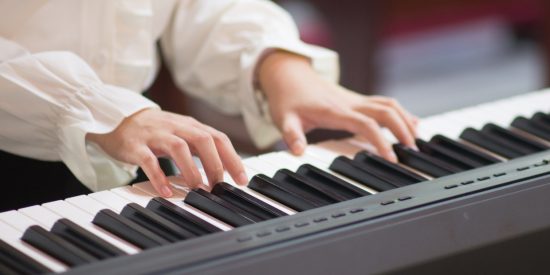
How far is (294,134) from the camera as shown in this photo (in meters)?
1.43

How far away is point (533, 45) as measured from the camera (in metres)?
4.51

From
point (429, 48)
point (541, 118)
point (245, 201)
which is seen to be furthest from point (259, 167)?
point (429, 48)

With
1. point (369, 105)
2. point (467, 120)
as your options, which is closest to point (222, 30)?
point (369, 105)

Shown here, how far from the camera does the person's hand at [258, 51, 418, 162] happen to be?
1426 mm

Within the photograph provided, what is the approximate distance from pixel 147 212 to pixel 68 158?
241mm

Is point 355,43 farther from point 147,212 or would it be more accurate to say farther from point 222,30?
point 147,212

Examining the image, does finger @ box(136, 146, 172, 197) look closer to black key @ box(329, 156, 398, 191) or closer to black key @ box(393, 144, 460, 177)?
black key @ box(329, 156, 398, 191)

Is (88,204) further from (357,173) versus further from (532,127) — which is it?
(532,127)

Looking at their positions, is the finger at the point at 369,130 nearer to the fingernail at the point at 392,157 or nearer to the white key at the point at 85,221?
the fingernail at the point at 392,157

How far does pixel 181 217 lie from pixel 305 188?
0.17m

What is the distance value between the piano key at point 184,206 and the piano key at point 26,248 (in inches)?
6.7

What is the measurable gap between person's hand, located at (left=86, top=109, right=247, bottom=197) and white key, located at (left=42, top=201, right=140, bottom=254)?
101 millimetres

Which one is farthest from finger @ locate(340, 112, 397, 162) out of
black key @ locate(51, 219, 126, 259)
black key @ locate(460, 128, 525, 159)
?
black key @ locate(51, 219, 126, 259)

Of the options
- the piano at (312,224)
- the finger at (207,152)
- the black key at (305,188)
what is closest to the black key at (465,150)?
the piano at (312,224)
